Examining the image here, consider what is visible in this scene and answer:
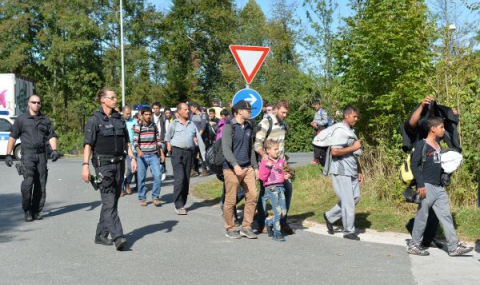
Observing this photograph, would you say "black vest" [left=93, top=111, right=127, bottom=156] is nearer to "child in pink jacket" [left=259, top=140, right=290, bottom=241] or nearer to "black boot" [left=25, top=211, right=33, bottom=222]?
"child in pink jacket" [left=259, top=140, right=290, bottom=241]

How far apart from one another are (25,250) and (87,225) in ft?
5.84

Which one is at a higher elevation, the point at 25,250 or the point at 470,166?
the point at 470,166

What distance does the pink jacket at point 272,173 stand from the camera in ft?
27.0

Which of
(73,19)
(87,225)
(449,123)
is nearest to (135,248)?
(87,225)

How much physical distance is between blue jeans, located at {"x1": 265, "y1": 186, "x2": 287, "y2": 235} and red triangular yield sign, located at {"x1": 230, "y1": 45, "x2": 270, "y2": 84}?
3580 mm

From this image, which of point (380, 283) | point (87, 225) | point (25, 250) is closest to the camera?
point (380, 283)

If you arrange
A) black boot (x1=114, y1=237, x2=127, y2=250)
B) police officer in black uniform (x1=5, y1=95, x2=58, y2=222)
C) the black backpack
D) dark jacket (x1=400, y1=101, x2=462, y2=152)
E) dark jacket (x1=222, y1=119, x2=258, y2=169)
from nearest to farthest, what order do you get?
black boot (x1=114, y1=237, x2=127, y2=250) < dark jacket (x1=400, y1=101, x2=462, y2=152) < dark jacket (x1=222, y1=119, x2=258, y2=169) < the black backpack < police officer in black uniform (x1=5, y1=95, x2=58, y2=222)

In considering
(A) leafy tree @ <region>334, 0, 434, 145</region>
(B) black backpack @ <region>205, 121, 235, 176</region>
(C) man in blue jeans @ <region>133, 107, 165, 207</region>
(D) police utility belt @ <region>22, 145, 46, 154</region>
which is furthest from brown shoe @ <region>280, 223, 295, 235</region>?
(D) police utility belt @ <region>22, 145, 46, 154</region>

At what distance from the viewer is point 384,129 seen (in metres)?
11.5

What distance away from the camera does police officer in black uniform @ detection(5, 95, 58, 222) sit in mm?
9766

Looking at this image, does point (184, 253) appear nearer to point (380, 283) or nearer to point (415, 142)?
point (380, 283)

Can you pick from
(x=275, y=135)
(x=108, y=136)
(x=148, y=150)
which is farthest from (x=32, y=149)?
(x=275, y=135)

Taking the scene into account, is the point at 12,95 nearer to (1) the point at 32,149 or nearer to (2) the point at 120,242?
(1) the point at 32,149

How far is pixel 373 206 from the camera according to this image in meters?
10.2
